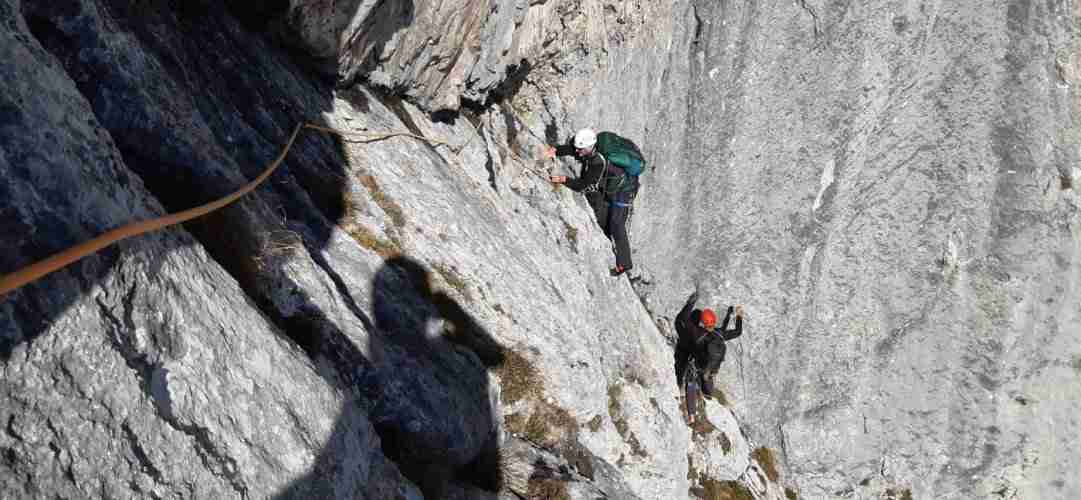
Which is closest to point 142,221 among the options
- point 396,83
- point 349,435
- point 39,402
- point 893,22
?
point 39,402

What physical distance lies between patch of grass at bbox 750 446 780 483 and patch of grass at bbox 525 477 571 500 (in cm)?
902

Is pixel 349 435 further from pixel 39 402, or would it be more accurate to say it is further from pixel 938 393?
pixel 938 393

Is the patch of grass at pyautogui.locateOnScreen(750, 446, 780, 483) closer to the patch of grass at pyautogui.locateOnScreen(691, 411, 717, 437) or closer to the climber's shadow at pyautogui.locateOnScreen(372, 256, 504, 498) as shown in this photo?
the patch of grass at pyautogui.locateOnScreen(691, 411, 717, 437)

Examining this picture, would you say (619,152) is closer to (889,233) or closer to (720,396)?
(889,233)

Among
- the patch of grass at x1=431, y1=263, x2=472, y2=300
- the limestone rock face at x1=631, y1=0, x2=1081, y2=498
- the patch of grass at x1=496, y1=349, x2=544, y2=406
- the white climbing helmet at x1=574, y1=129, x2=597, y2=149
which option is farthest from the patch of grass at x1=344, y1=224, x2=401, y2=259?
the limestone rock face at x1=631, y1=0, x2=1081, y2=498

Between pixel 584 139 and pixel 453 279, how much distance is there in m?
4.84

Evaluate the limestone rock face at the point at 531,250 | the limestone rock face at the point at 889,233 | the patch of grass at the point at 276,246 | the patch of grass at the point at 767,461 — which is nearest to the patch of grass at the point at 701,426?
the limestone rock face at the point at 531,250

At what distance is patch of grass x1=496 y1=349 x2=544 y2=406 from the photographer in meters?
9.61

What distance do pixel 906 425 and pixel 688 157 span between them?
7570mm

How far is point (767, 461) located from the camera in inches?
666

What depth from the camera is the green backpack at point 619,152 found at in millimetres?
13344

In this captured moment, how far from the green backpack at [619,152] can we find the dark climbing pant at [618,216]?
77 cm

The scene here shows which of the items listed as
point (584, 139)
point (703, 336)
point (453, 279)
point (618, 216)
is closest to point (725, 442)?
point (703, 336)

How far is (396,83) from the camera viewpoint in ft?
33.4
